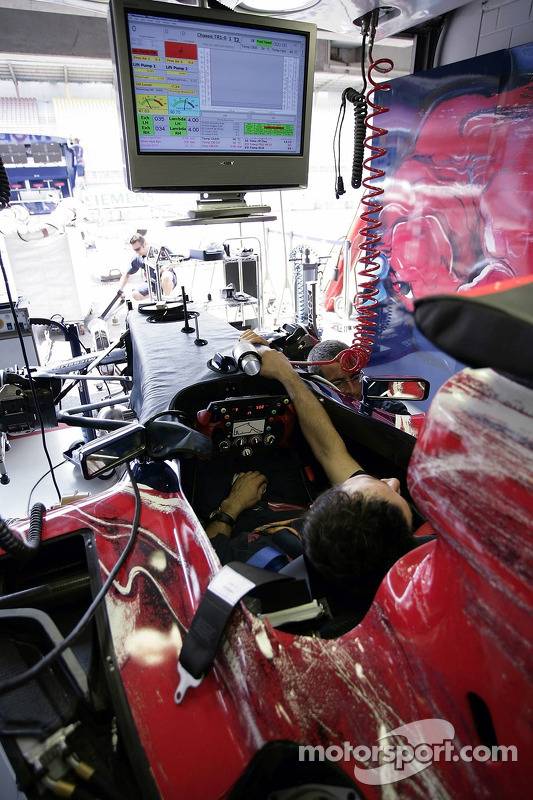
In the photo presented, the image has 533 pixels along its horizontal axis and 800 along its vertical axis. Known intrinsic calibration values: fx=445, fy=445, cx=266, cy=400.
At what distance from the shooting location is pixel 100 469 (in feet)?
3.76

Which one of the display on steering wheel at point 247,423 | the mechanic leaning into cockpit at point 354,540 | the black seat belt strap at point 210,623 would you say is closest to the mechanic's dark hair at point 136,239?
the display on steering wheel at point 247,423

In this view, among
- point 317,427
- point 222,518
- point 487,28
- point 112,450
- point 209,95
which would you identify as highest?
point 487,28

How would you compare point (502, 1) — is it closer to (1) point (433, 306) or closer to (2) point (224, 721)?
(1) point (433, 306)

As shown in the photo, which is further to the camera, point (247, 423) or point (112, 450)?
point (247, 423)

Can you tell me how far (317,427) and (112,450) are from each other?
3.14 ft

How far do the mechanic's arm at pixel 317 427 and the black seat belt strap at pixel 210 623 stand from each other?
1.05 meters

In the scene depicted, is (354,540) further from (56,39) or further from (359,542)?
(56,39)

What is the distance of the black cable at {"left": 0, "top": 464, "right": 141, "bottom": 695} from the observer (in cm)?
70

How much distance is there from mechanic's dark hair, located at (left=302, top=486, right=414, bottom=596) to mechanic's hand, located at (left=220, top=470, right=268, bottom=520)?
716mm

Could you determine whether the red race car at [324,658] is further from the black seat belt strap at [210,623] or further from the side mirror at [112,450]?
the side mirror at [112,450]

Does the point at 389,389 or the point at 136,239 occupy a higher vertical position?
the point at 136,239

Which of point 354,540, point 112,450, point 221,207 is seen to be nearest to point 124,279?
point 221,207

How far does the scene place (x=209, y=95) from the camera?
1.72m

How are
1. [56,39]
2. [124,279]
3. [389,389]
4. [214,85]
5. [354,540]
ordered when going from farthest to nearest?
1. [124,279]
2. [56,39]
3. [389,389]
4. [214,85]
5. [354,540]
